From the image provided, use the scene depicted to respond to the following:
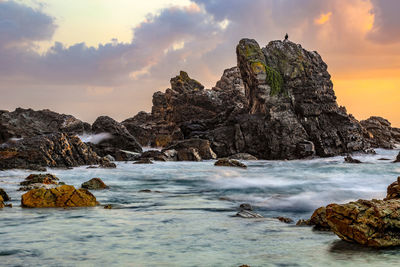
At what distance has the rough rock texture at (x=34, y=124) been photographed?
94.1ft

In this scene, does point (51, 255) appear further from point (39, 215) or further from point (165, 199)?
point (165, 199)

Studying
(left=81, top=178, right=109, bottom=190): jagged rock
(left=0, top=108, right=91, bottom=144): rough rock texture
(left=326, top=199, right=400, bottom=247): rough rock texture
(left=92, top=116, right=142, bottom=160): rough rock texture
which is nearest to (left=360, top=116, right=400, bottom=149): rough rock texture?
(left=92, top=116, right=142, bottom=160): rough rock texture

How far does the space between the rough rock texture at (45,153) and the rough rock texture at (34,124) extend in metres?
8.13

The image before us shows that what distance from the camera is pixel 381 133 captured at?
2470 inches

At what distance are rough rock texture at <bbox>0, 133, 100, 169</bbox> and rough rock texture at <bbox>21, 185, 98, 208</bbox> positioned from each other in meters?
10.7

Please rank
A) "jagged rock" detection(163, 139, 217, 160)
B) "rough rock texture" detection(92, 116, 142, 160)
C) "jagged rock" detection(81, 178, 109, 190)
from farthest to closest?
"jagged rock" detection(163, 139, 217, 160) → "rough rock texture" detection(92, 116, 142, 160) → "jagged rock" detection(81, 178, 109, 190)

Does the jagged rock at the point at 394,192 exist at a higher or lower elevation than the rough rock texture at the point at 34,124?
lower

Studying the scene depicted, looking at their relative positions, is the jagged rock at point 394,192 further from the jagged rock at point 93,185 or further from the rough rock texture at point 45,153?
the rough rock texture at point 45,153

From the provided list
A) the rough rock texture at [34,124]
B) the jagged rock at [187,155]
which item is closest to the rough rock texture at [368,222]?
the jagged rock at [187,155]

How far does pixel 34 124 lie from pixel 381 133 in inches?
2105

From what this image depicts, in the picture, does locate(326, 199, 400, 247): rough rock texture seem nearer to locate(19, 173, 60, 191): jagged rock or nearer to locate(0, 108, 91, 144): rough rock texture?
locate(19, 173, 60, 191): jagged rock

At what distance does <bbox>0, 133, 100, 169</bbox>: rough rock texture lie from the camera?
61.0ft

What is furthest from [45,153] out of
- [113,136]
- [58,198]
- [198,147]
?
[198,147]

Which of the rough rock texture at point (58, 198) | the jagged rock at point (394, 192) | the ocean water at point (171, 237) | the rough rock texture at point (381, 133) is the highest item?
the rough rock texture at point (381, 133)
